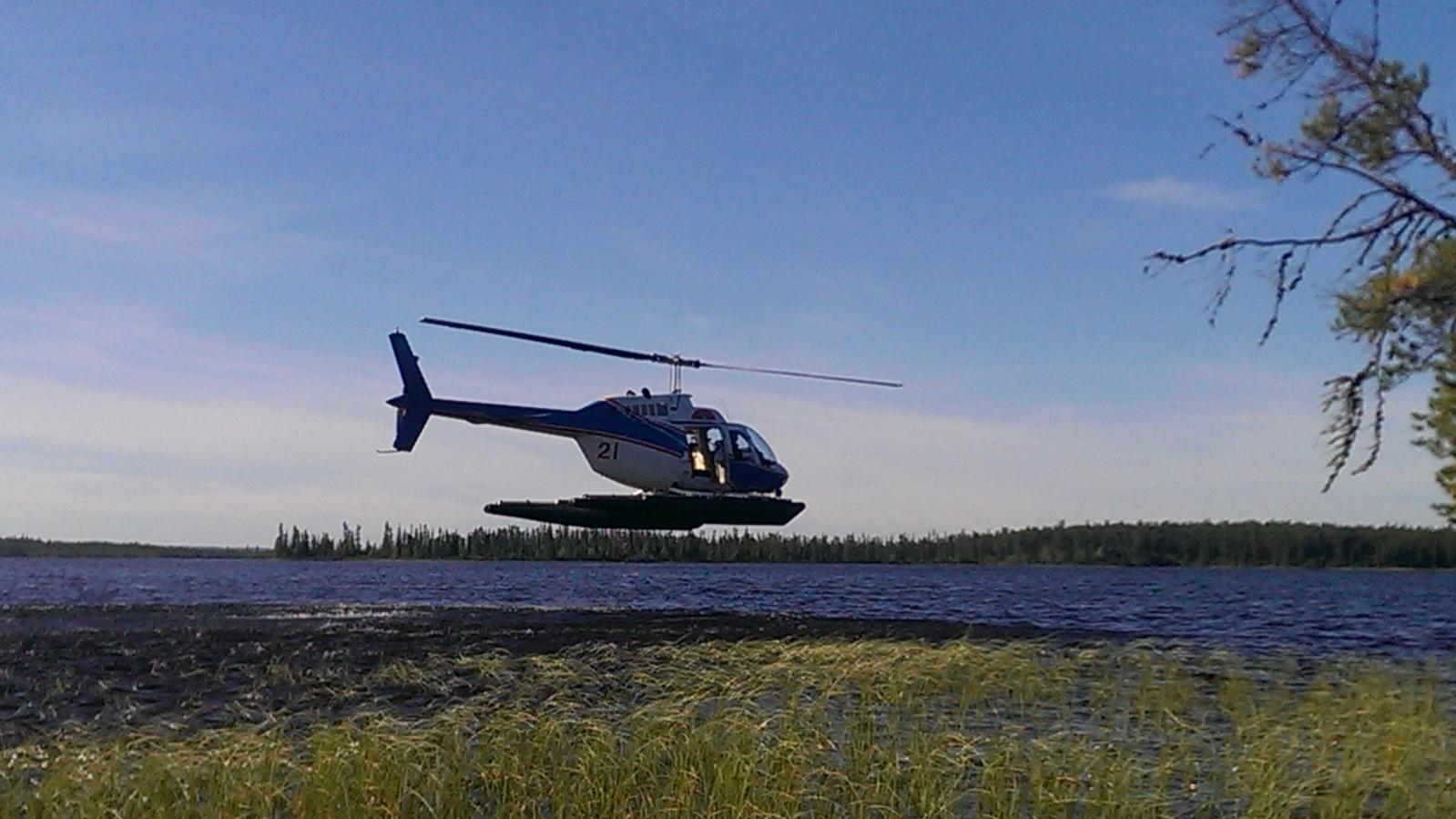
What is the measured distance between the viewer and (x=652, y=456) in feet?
92.4

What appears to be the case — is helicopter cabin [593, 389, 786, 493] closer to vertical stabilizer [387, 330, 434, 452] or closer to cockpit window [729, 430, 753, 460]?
cockpit window [729, 430, 753, 460]

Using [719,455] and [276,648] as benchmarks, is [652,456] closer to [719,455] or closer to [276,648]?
[719,455]

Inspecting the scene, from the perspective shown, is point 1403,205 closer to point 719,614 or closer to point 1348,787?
point 1348,787

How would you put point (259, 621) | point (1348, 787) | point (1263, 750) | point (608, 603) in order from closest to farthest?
point (1348, 787)
point (1263, 750)
point (259, 621)
point (608, 603)

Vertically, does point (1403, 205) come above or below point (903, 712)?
above

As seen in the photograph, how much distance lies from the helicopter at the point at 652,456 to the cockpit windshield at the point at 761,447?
0.02 metres

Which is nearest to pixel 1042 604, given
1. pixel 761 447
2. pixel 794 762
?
pixel 761 447

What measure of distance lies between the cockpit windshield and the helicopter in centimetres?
2

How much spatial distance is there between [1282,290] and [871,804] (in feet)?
15.8

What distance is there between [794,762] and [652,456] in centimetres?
1633

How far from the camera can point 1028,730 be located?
15961 mm

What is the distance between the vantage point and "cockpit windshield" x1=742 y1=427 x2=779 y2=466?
92.2 feet

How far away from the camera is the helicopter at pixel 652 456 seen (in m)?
26.7

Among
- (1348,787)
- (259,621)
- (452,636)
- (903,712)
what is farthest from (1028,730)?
(259,621)
